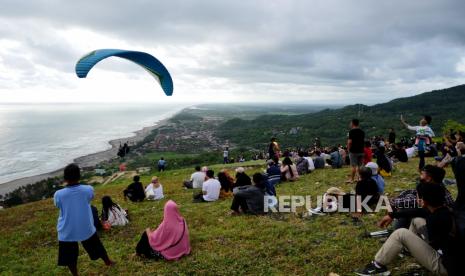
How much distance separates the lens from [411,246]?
5609 mm

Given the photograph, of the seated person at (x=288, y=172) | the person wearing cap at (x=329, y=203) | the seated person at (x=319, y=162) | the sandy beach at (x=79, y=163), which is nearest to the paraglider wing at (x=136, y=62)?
the seated person at (x=288, y=172)

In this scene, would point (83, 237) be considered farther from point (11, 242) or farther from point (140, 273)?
point (11, 242)

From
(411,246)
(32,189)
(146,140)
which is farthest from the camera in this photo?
(146,140)

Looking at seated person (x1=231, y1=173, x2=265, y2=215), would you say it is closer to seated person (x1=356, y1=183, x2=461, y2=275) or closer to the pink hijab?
the pink hijab

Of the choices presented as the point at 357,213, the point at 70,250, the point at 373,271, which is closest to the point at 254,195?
the point at 357,213

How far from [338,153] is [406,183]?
5585mm

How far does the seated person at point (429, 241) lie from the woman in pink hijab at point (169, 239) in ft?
12.3

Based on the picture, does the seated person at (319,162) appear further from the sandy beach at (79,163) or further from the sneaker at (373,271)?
the sandy beach at (79,163)

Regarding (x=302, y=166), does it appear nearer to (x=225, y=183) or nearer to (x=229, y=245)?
(x=225, y=183)

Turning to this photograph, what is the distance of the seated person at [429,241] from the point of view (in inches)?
200

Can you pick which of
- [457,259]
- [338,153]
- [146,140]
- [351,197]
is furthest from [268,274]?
[146,140]

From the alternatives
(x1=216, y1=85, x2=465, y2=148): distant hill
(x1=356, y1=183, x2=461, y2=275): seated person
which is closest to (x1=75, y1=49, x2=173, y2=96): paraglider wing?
(x1=356, y1=183, x2=461, y2=275): seated person

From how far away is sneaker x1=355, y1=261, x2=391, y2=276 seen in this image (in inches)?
237

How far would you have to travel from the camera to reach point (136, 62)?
1372 cm
